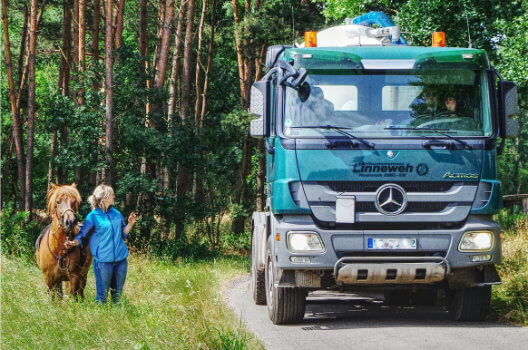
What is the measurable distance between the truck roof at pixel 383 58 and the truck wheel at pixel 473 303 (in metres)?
2.68

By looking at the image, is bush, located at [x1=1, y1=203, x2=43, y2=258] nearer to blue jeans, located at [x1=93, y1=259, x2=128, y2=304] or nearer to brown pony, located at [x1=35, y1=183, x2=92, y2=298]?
brown pony, located at [x1=35, y1=183, x2=92, y2=298]

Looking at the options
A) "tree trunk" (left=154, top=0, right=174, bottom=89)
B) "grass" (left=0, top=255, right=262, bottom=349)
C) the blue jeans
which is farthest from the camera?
"tree trunk" (left=154, top=0, right=174, bottom=89)

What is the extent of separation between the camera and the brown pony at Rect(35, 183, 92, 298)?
30.5ft

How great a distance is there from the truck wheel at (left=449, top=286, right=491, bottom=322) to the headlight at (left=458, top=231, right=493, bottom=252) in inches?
32.5

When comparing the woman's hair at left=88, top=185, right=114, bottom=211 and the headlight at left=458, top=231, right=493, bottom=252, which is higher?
the woman's hair at left=88, top=185, right=114, bottom=211

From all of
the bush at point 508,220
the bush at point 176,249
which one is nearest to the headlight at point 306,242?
the bush at point 508,220

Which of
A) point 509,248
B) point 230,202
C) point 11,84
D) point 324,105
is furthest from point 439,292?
point 11,84

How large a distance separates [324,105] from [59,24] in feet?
90.7

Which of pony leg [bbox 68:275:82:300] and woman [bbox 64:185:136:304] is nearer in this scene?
woman [bbox 64:185:136:304]

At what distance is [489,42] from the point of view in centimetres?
2230

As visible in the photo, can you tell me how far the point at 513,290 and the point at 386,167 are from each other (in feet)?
9.01

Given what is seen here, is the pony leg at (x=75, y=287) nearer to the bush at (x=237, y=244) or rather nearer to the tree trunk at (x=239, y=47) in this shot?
the bush at (x=237, y=244)

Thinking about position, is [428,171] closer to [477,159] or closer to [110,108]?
[477,159]

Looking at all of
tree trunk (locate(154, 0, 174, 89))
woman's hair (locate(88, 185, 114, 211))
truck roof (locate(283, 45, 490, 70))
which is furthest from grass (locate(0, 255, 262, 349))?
tree trunk (locate(154, 0, 174, 89))
